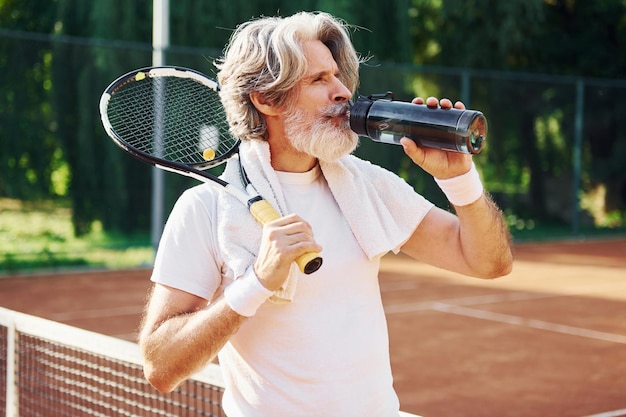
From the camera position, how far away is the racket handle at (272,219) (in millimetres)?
1795

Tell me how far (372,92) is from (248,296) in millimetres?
12652

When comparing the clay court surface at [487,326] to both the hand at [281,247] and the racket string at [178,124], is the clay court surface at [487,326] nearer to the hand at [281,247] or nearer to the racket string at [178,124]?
the racket string at [178,124]

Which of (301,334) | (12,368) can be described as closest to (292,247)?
(301,334)

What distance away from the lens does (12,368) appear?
374cm

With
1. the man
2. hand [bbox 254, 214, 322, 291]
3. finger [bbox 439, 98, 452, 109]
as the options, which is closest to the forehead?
the man

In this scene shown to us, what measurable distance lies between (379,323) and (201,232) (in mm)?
438

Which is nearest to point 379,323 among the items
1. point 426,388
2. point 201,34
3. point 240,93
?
point 240,93

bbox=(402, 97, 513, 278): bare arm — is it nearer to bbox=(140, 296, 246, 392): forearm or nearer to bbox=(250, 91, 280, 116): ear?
bbox=(250, 91, 280, 116): ear

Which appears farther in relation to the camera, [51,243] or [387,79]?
[387,79]

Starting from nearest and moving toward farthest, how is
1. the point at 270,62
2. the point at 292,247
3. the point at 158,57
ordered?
the point at 292,247 < the point at 270,62 < the point at 158,57

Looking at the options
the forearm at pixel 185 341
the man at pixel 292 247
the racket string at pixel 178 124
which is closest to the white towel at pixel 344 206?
the man at pixel 292 247

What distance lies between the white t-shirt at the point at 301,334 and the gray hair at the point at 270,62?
0.21 m

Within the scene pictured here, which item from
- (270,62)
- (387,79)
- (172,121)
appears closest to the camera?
(270,62)

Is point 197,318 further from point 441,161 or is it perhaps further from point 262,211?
point 441,161
